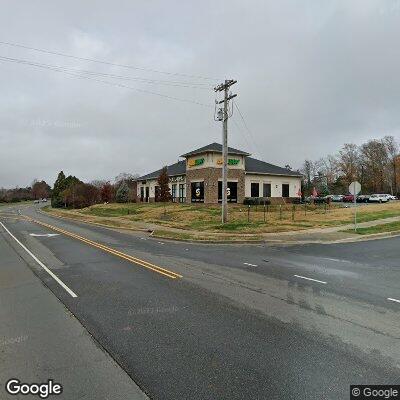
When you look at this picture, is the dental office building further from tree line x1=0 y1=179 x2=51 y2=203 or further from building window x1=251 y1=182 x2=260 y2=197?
tree line x1=0 y1=179 x2=51 y2=203

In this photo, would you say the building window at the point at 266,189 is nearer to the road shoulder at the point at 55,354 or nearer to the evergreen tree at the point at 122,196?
the evergreen tree at the point at 122,196

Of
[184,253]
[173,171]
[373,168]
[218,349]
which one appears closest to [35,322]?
[218,349]

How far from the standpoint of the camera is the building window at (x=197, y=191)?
1800 inches

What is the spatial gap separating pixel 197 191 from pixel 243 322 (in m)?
40.4

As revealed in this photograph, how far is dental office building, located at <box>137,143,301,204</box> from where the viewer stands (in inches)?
1754

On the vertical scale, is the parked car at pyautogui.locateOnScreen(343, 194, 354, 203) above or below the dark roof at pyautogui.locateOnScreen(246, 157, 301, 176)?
below

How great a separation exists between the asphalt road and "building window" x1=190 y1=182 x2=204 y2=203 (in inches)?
1306

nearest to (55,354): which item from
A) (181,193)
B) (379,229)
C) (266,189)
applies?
(379,229)

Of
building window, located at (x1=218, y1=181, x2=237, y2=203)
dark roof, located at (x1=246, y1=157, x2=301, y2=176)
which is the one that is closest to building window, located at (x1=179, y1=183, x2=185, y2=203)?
building window, located at (x1=218, y1=181, x2=237, y2=203)

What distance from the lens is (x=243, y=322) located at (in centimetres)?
620

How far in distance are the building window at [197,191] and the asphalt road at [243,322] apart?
33.2 metres

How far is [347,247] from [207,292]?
10.2 m

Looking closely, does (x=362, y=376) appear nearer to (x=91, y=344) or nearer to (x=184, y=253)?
(x=91, y=344)

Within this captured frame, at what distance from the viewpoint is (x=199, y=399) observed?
3891 mm
